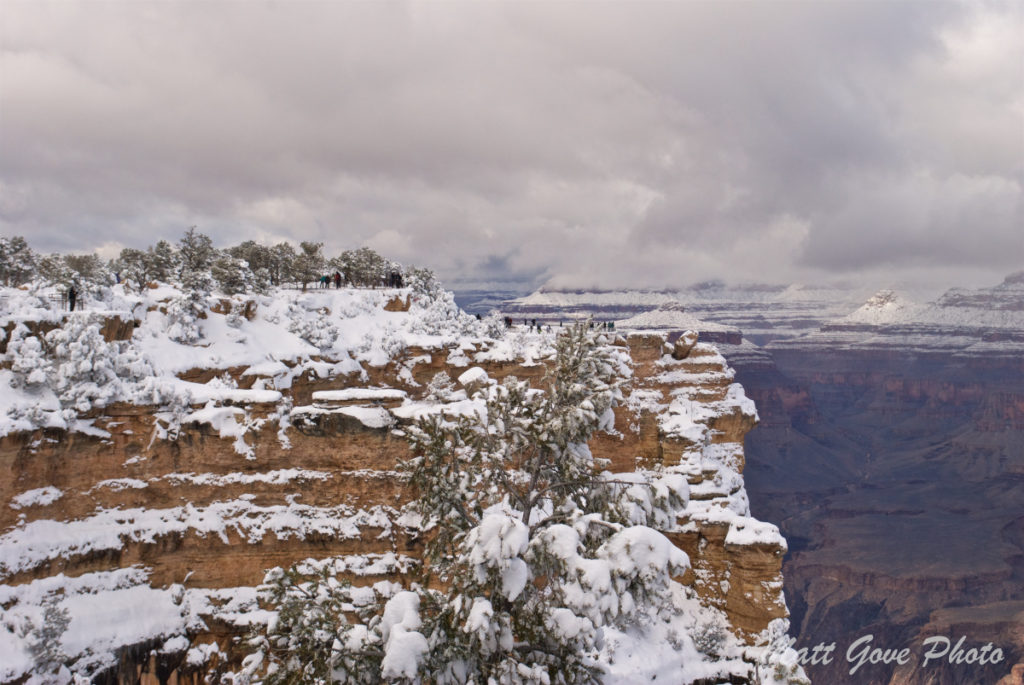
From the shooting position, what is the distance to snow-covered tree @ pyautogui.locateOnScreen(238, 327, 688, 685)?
8.20m

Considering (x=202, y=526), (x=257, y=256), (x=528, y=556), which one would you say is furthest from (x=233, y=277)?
(x=528, y=556)

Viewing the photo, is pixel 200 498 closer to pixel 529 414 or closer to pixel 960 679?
pixel 529 414

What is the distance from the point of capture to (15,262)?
4666cm

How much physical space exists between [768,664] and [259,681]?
41.0 ft

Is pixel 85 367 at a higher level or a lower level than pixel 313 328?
lower

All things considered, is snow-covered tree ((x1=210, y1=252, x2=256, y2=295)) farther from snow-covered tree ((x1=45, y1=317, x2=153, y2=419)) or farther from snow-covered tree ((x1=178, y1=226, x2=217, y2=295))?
snow-covered tree ((x1=45, y1=317, x2=153, y2=419))

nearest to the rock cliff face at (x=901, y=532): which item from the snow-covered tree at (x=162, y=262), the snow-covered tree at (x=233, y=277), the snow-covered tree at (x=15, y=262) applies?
the snow-covered tree at (x=233, y=277)

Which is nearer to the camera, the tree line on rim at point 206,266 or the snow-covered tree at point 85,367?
the snow-covered tree at point 85,367

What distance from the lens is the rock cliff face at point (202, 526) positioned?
682 inches

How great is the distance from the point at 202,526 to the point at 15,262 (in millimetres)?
42220

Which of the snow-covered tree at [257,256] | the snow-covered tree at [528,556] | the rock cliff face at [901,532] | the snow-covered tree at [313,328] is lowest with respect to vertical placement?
the rock cliff face at [901,532]

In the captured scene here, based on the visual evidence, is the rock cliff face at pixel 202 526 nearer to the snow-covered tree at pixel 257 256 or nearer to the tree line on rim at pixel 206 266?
the tree line on rim at pixel 206 266

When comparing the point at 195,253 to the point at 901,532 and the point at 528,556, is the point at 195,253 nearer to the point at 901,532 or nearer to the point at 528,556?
the point at 528,556

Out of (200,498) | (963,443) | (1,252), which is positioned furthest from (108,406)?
(963,443)
